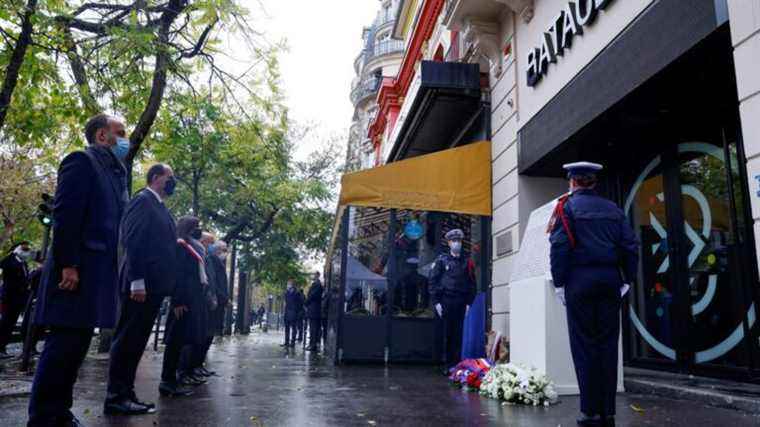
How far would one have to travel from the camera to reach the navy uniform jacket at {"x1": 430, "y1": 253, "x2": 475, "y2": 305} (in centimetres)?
809

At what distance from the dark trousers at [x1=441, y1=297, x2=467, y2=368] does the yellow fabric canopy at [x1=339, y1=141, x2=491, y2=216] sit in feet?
5.63

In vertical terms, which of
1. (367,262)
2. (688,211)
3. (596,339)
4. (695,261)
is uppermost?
(688,211)

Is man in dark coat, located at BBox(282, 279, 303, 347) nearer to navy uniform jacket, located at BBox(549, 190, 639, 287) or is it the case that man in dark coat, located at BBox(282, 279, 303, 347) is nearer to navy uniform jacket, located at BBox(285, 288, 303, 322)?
navy uniform jacket, located at BBox(285, 288, 303, 322)

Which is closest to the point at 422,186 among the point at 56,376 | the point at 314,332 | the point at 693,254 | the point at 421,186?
the point at 421,186

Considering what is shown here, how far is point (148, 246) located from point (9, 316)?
24.6ft

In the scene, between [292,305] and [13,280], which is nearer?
[13,280]

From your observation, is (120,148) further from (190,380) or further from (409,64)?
(409,64)

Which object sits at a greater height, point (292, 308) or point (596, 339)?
point (292, 308)

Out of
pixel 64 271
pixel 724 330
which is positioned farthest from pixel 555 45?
pixel 64 271

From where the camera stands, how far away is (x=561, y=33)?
7391 millimetres

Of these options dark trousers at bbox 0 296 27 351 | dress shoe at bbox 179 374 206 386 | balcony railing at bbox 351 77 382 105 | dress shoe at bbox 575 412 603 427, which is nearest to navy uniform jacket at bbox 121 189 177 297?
dress shoe at bbox 179 374 206 386

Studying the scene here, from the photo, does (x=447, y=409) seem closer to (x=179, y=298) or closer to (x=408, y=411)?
(x=408, y=411)

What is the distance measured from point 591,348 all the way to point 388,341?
19.5 ft

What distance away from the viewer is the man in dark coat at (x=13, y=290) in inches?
392
